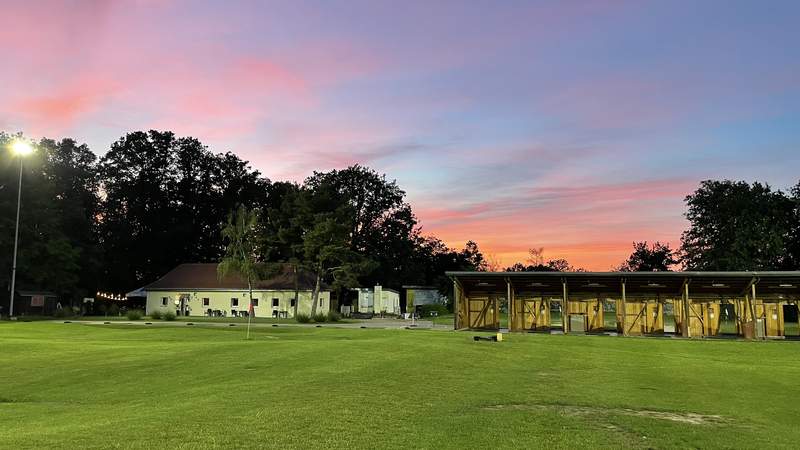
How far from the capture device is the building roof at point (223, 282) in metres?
67.4

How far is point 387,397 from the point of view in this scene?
12523 millimetres

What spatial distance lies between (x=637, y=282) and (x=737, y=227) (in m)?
46.7

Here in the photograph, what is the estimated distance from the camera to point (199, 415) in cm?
1047

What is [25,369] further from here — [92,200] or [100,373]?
[92,200]

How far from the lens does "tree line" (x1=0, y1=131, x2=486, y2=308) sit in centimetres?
6812

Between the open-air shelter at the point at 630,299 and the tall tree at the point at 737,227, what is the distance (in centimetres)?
3688

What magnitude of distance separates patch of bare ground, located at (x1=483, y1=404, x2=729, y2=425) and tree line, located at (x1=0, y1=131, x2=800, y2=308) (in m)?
49.2

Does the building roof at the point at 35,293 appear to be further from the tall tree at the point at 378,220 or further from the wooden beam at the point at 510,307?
the wooden beam at the point at 510,307

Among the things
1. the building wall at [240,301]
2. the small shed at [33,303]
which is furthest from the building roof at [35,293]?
the building wall at [240,301]

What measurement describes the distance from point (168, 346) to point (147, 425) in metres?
15.5

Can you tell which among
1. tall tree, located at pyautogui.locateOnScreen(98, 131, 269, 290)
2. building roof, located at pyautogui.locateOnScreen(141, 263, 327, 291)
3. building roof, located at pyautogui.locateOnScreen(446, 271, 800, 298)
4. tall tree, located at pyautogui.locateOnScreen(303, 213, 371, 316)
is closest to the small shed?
building roof, located at pyautogui.locateOnScreen(141, 263, 327, 291)

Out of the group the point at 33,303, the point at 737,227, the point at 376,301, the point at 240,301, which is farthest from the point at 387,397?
the point at 737,227

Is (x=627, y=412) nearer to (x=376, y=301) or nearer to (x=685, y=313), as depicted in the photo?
(x=685, y=313)

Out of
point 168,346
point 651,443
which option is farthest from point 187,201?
point 651,443
